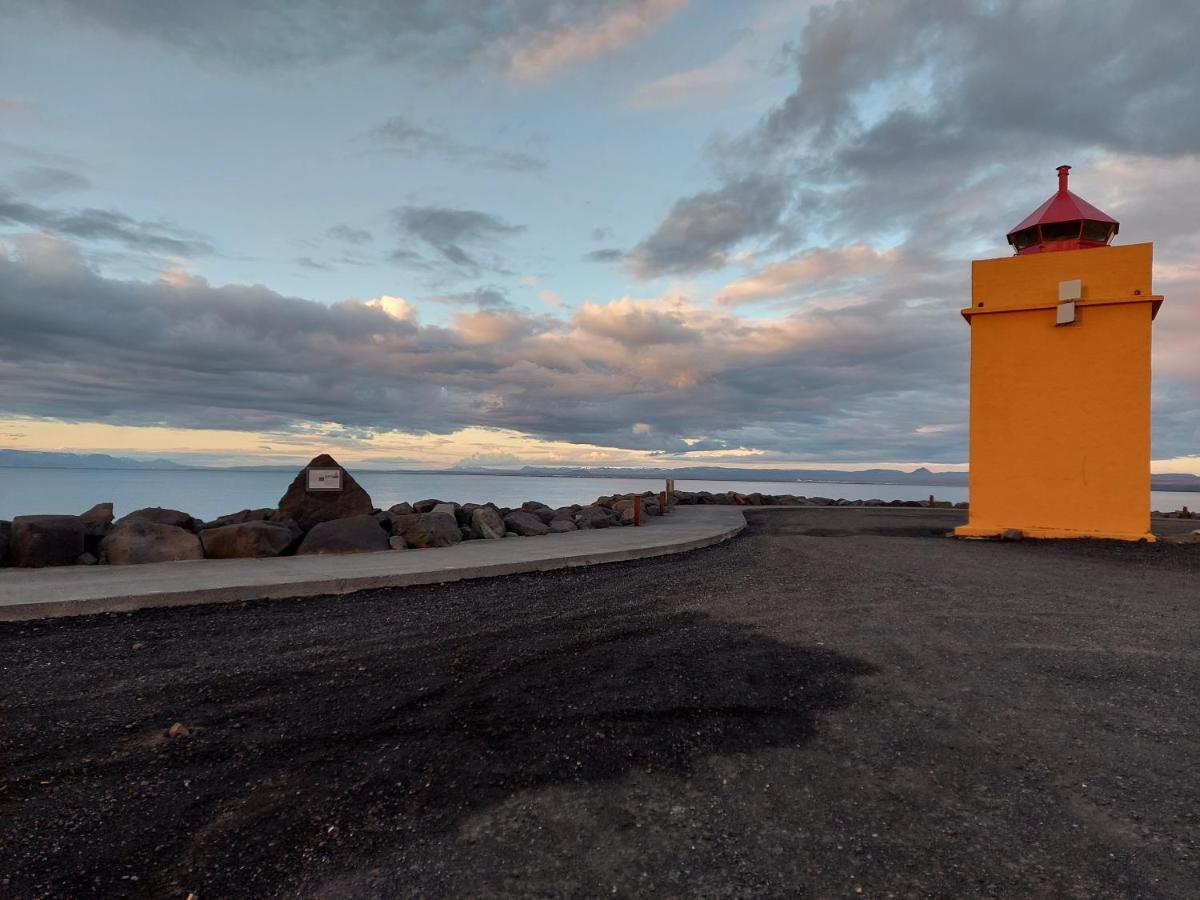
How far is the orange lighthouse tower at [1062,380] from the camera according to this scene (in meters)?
12.5

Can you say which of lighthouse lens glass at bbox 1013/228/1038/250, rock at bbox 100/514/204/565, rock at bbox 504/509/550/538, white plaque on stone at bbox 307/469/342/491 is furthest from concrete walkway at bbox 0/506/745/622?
lighthouse lens glass at bbox 1013/228/1038/250

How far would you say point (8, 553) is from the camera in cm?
767

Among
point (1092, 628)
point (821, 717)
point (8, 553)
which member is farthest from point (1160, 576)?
point (8, 553)

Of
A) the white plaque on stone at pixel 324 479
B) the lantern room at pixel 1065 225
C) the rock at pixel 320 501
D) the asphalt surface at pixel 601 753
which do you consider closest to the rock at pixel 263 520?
the rock at pixel 320 501

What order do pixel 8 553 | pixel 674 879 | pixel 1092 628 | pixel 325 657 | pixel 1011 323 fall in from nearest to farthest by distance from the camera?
pixel 674 879, pixel 325 657, pixel 1092 628, pixel 8 553, pixel 1011 323

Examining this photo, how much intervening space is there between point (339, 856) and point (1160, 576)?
1071 cm

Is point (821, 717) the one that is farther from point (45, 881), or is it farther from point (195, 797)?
point (45, 881)

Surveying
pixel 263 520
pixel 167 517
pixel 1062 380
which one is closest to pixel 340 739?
pixel 263 520

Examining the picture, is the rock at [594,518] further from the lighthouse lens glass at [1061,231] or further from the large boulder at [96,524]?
the lighthouse lens glass at [1061,231]

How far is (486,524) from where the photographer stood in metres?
11.8

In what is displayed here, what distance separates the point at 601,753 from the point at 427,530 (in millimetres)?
7635

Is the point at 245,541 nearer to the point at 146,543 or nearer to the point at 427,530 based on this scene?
the point at 146,543

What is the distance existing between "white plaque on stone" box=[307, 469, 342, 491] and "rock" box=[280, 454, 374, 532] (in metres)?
0.07

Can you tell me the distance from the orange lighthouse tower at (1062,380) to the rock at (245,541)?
527 inches
